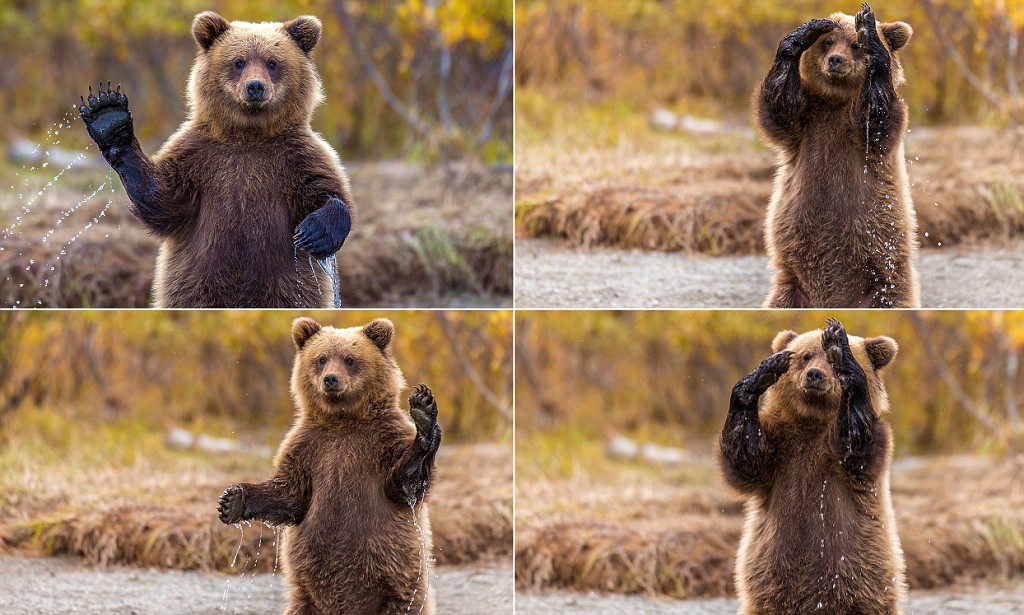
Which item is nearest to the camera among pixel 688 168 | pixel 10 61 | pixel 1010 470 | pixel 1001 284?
pixel 1001 284

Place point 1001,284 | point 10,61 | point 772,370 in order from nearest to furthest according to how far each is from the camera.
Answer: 1. point 772,370
2. point 1001,284
3. point 10,61

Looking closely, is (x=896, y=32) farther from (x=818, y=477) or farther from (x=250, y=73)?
(x=250, y=73)

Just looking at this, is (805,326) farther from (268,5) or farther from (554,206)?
(268,5)

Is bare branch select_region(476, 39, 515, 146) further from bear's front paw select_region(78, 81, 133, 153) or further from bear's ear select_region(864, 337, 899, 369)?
bear's ear select_region(864, 337, 899, 369)

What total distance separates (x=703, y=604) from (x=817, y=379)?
112 inches

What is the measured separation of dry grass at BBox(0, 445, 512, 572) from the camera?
744 centimetres

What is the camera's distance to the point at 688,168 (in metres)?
8.71

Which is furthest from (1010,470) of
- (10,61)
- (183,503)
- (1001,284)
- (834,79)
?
(10,61)

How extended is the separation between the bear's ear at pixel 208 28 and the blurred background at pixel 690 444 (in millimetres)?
3638

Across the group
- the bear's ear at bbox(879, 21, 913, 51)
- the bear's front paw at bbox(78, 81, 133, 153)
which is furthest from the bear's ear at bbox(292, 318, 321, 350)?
the bear's ear at bbox(879, 21, 913, 51)

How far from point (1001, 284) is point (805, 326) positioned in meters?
2.04

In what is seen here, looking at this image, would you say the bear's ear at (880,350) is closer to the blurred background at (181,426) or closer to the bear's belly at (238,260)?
the bear's belly at (238,260)

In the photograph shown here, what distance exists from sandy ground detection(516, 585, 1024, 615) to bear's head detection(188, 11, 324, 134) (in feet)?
11.6

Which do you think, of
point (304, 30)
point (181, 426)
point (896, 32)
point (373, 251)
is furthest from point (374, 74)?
point (896, 32)
